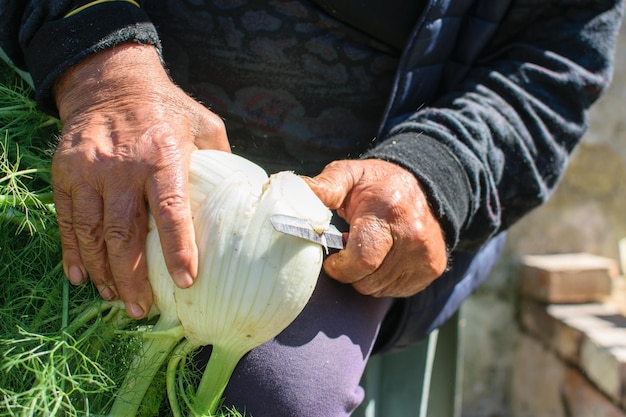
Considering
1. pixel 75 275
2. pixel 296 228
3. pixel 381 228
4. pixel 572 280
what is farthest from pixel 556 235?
pixel 75 275

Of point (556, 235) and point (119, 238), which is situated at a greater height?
point (119, 238)

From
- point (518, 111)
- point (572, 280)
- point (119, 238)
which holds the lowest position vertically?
point (572, 280)

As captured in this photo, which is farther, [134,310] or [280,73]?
[280,73]

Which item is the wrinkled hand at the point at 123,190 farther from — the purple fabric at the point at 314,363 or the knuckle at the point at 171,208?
the purple fabric at the point at 314,363

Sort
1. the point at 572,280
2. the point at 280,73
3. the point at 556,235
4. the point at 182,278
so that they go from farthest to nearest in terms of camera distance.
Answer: the point at 556,235 → the point at 572,280 → the point at 280,73 → the point at 182,278

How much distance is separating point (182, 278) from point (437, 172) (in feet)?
1.32

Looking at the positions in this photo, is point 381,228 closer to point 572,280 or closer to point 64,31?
point 64,31

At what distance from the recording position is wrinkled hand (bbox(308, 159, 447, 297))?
0.90m

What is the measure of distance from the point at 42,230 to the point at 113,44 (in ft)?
0.82

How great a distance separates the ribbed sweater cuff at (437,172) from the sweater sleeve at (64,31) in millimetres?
358

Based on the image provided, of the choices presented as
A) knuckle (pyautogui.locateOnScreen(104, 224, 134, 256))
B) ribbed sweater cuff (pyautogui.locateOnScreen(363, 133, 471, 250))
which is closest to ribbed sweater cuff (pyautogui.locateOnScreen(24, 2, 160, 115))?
knuckle (pyautogui.locateOnScreen(104, 224, 134, 256))

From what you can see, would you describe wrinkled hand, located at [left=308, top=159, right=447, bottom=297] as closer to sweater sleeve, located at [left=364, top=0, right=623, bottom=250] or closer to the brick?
sweater sleeve, located at [left=364, top=0, right=623, bottom=250]

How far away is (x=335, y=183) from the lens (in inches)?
35.6

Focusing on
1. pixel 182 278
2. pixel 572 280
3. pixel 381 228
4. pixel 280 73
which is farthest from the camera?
pixel 572 280
